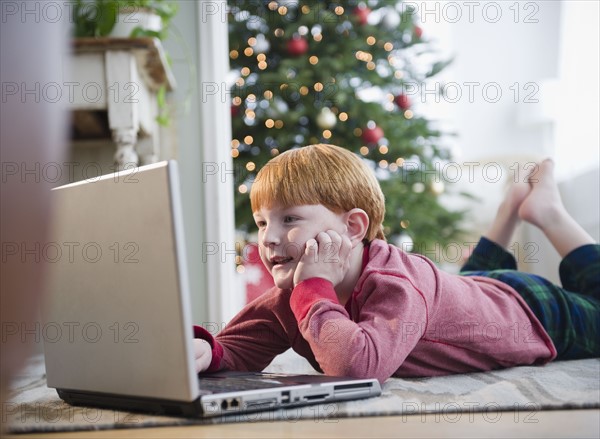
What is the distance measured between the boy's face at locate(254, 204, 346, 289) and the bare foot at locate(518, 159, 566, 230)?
77 cm

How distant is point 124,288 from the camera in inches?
29.5

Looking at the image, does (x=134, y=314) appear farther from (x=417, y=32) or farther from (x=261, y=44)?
(x=417, y=32)

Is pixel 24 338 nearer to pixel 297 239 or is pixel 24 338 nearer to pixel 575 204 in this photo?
pixel 297 239

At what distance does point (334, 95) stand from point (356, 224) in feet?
7.06

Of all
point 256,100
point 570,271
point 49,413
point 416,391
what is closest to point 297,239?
point 416,391

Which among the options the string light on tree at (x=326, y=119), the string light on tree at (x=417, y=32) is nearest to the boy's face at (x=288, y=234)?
the string light on tree at (x=326, y=119)

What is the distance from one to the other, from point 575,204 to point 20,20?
174 cm

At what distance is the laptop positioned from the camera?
688 mm

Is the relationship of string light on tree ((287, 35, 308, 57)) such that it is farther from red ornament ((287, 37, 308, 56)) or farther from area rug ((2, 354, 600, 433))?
area rug ((2, 354, 600, 433))

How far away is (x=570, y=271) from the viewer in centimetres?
151

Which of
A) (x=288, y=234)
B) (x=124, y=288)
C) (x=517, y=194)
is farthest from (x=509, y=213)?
(x=124, y=288)

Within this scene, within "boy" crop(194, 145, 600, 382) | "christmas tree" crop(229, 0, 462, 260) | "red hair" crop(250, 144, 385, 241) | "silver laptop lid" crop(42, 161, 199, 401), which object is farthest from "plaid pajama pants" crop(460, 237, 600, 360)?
"christmas tree" crop(229, 0, 462, 260)

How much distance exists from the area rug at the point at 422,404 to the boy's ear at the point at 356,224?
8.8 inches

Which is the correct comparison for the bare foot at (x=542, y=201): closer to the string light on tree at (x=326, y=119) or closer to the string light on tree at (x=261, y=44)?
the string light on tree at (x=326, y=119)
